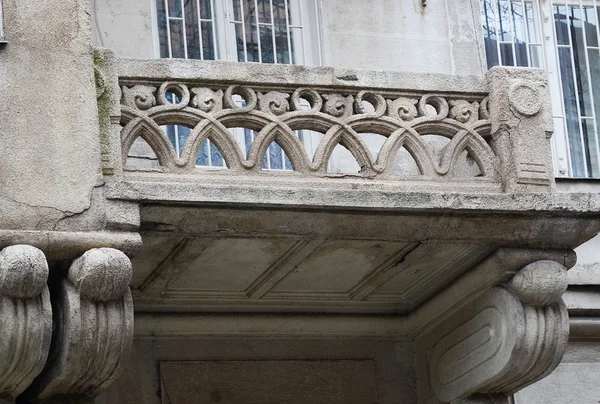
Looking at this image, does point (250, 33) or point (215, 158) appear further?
point (250, 33)

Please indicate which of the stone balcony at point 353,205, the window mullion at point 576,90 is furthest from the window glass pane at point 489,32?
the stone balcony at point 353,205

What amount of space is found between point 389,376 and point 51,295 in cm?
266

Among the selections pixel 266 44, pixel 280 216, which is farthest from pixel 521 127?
pixel 266 44

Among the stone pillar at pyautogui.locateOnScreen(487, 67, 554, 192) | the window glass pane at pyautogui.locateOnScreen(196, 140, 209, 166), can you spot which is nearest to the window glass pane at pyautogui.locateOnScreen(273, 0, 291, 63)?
the window glass pane at pyautogui.locateOnScreen(196, 140, 209, 166)

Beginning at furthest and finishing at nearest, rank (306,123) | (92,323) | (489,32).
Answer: (489,32)
(306,123)
(92,323)

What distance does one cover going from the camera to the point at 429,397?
9.48m

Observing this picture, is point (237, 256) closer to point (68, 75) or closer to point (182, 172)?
point (182, 172)

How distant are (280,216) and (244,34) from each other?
264cm

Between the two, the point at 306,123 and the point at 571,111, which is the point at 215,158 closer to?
the point at 306,123

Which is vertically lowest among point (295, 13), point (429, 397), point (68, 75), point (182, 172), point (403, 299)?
point (429, 397)

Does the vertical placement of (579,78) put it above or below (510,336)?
above

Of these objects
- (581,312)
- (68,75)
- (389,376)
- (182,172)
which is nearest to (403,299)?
(389,376)

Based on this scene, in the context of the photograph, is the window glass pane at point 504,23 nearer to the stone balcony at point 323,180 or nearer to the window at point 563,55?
the window at point 563,55

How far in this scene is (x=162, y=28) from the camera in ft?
33.1
